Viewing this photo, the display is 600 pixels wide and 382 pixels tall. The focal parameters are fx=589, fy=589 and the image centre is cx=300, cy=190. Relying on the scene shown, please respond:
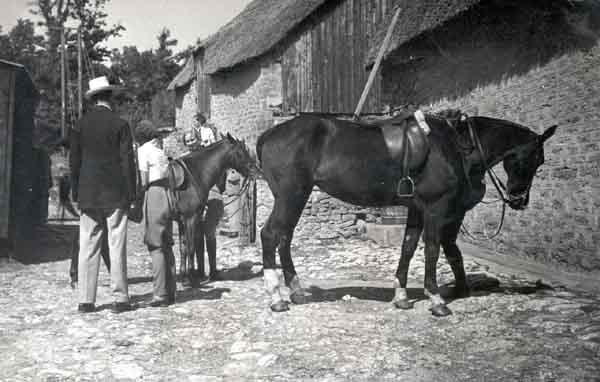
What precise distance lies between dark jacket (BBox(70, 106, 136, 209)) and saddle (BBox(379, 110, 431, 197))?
8.70 feet

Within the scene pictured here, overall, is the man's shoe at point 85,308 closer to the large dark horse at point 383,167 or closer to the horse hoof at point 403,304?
the large dark horse at point 383,167

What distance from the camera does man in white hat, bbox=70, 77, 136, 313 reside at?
5746 millimetres

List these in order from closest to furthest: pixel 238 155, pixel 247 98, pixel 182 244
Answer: pixel 238 155, pixel 182 244, pixel 247 98

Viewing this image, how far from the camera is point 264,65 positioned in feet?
59.5

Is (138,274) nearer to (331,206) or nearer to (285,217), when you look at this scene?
(285,217)

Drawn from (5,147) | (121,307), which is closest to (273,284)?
(121,307)

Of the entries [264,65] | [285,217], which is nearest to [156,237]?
[285,217]

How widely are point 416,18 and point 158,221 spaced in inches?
291

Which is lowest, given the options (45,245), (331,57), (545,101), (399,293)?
(45,245)

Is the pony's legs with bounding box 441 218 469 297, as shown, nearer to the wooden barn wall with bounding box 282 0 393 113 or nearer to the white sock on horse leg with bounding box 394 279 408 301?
the white sock on horse leg with bounding box 394 279 408 301

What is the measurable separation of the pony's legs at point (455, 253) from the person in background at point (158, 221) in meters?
2.95

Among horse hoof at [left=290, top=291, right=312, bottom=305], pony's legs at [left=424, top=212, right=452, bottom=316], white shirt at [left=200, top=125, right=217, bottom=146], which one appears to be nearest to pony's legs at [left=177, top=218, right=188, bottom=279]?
horse hoof at [left=290, top=291, right=312, bottom=305]

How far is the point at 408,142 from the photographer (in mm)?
5973

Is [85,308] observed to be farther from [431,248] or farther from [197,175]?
[431,248]
